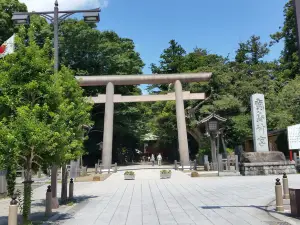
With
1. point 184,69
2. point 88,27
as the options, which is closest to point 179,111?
point 184,69

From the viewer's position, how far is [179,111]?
31.6 meters

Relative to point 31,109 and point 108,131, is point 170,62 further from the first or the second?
point 31,109

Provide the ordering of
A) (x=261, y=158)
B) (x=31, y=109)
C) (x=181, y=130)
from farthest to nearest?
(x=181, y=130), (x=261, y=158), (x=31, y=109)

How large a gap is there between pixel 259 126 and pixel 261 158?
218 cm

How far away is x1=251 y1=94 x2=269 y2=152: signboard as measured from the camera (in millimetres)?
21688

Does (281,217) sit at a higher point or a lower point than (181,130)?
lower

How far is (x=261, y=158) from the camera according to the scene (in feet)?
70.9

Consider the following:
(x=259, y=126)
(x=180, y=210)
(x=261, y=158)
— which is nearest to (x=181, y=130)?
(x=259, y=126)

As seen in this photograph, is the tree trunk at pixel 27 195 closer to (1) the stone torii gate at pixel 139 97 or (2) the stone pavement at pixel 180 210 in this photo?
(2) the stone pavement at pixel 180 210

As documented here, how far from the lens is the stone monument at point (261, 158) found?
70.5 feet

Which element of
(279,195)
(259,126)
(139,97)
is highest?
(139,97)

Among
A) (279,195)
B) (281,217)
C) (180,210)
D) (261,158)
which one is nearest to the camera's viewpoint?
(281,217)

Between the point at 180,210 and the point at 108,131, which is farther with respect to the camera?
the point at 108,131

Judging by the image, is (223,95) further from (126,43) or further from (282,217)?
(282,217)
